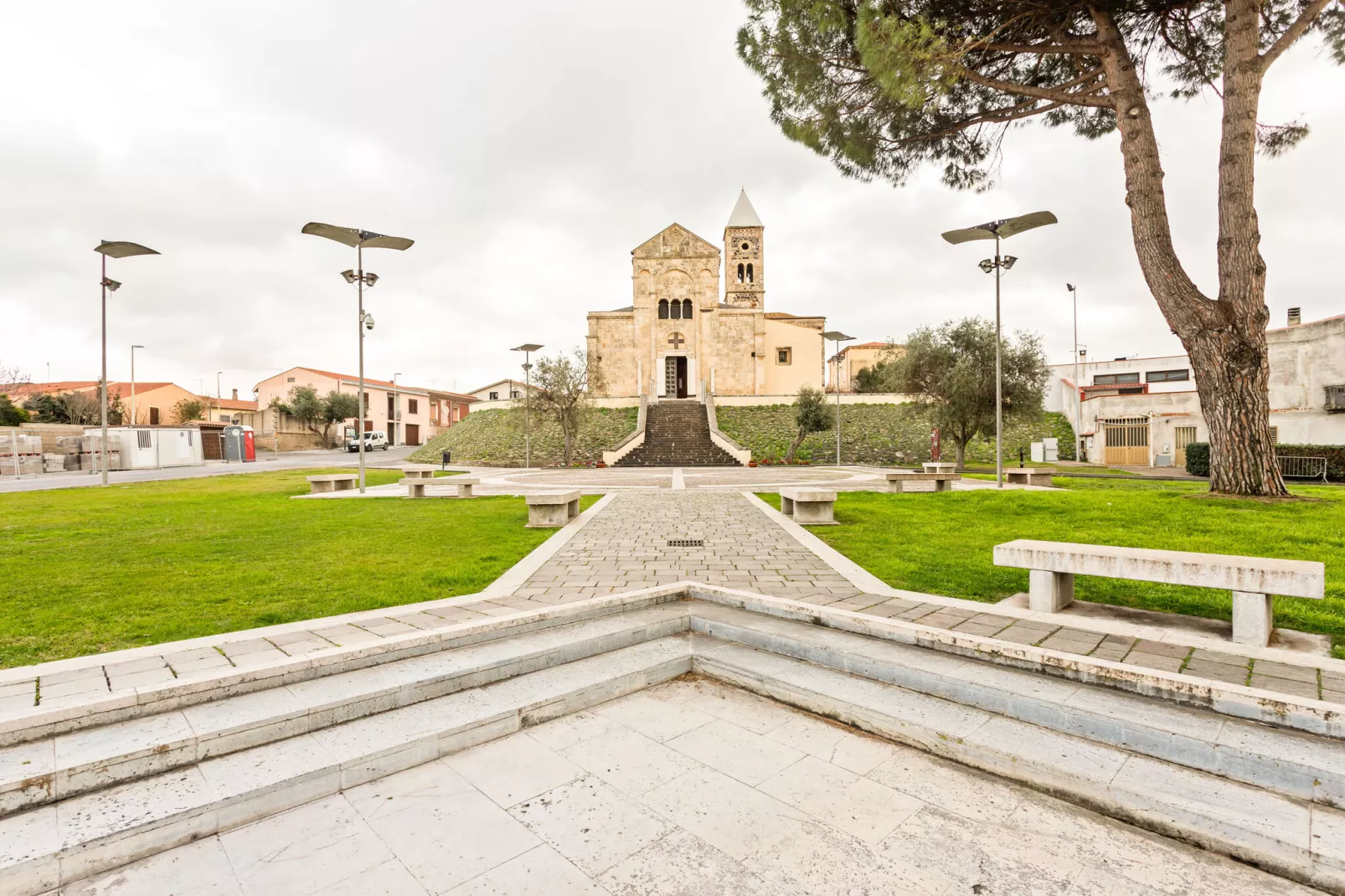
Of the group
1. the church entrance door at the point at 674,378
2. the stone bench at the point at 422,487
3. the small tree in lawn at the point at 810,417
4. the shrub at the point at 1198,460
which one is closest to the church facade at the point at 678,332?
the church entrance door at the point at 674,378

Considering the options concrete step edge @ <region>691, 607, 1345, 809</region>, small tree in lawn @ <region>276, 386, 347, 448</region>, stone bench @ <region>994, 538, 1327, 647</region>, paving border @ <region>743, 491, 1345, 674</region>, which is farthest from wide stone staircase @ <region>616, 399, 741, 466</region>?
small tree in lawn @ <region>276, 386, 347, 448</region>

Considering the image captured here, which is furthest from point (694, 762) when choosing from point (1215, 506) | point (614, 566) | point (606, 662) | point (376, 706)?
point (1215, 506)

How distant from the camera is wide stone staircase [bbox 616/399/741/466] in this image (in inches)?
1069

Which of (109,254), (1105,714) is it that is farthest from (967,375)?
(109,254)

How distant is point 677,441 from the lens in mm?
30219

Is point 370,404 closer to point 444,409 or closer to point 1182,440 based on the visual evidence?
point 444,409

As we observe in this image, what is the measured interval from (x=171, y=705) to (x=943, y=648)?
380cm

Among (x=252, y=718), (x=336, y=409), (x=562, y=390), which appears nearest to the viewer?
(x=252, y=718)

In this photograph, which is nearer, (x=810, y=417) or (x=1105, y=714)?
(x=1105, y=714)

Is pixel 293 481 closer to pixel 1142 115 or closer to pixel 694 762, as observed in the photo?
pixel 694 762

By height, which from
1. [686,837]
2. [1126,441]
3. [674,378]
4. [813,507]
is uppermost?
[674,378]

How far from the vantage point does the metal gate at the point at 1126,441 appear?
2730cm

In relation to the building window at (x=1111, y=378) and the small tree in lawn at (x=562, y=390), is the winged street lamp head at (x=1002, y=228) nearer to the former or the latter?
the small tree in lawn at (x=562, y=390)

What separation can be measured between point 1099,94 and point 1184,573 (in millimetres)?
10278
